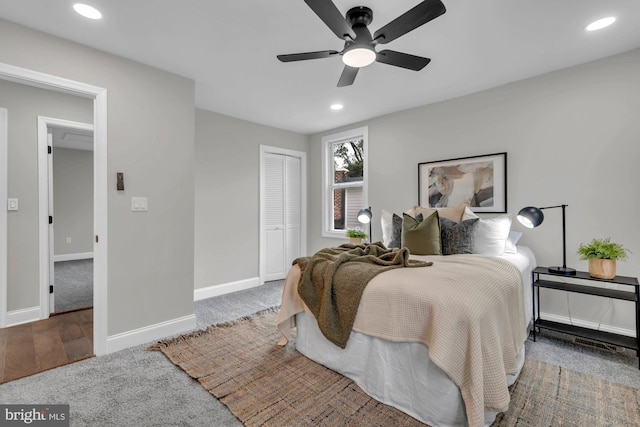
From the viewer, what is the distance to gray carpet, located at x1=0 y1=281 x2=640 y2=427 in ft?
5.63

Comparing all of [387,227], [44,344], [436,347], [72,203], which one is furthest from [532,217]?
[72,203]

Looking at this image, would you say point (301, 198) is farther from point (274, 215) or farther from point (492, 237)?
point (492, 237)

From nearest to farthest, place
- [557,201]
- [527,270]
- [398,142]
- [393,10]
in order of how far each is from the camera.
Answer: [393,10]
[527,270]
[557,201]
[398,142]

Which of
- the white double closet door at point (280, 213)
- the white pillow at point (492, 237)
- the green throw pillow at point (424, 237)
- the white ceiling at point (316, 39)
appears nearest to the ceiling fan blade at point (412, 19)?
the white ceiling at point (316, 39)

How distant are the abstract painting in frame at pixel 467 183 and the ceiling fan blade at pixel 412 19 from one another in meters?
2.11

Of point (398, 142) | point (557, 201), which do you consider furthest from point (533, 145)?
point (398, 142)

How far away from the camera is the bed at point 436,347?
1.46 m

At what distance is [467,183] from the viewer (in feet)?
11.4


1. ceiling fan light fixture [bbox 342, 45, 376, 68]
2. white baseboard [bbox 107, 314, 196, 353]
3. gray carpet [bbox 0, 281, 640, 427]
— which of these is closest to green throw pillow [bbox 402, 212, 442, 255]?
gray carpet [bbox 0, 281, 640, 427]

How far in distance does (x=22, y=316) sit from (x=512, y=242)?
199 inches

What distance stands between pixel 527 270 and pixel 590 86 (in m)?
1.79

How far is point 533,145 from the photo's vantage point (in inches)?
119

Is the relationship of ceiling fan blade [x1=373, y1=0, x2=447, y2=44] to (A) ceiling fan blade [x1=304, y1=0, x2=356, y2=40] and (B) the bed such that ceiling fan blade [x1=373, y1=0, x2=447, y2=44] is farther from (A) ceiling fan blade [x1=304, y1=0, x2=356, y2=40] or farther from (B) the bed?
(B) the bed

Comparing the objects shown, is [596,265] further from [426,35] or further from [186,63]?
[186,63]
